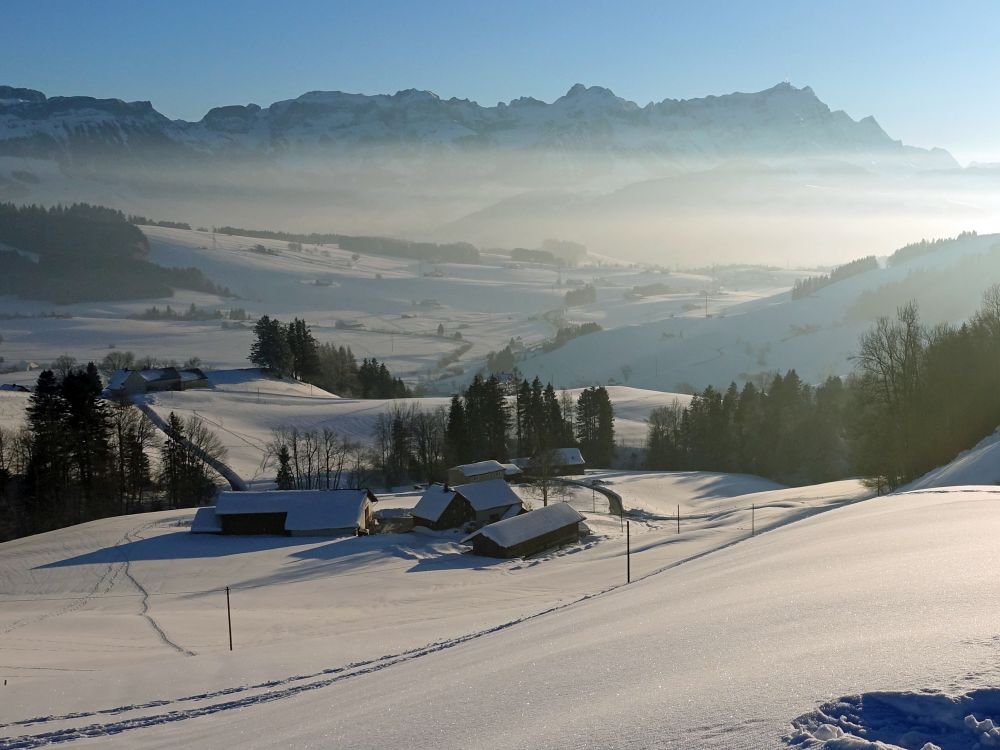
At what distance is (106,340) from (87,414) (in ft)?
441

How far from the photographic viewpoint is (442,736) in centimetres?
704

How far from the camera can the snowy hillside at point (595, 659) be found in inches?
223

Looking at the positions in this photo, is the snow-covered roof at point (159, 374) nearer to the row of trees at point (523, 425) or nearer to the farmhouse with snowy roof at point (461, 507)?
the row of trees at point (523, 425)

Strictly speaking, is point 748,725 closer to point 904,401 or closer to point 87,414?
point 904,401

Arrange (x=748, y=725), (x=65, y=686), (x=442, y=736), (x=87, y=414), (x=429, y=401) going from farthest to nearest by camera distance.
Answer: (x=429, y=401)
(x=87, y=414)
(x=65, y=686)
(x=442, y=736)
(x=748, y=725)

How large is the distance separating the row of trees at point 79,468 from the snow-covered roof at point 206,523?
1259 centimetres

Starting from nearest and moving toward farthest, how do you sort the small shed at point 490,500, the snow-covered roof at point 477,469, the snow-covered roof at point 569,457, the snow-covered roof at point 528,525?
the snow-covered roof at point 528,525 → the small shed at point 490,500 → the snow-covered roof at point 477,469 → the snow-covered roof at point 569,457

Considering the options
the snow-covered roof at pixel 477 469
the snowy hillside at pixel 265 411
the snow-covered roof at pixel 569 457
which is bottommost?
the snow-covered roof at pixel 569 457

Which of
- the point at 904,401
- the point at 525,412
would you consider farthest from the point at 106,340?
the point at 904,401

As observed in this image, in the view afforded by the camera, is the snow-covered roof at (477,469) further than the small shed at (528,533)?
Yes

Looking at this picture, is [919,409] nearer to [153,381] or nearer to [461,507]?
[461,507]

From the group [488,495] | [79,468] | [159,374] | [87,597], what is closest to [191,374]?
[159,374]

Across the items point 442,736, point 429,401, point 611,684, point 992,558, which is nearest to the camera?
point 442,736

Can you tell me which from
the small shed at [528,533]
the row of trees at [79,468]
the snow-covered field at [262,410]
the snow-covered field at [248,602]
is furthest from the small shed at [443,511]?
the snow-covered field at [262,410]
